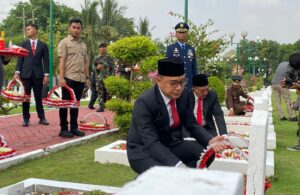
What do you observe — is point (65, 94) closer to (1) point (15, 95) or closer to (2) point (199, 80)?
(1) point (15, 95)

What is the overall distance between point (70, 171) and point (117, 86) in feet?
7.71

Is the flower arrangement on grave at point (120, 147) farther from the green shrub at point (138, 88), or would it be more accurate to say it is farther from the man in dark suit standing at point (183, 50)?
the man in dark suit standing at point (183, 50)

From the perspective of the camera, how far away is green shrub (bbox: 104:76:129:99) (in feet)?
23.5

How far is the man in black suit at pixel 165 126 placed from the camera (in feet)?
9.86

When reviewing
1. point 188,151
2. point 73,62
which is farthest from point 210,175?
point 73,62

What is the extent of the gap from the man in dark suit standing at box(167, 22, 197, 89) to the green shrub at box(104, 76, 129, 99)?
0.90 metres

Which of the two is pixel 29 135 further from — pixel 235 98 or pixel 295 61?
pixel 235 98

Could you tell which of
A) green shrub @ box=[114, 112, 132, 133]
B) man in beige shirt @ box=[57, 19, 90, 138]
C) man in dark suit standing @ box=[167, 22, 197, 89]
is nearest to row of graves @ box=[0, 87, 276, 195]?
green shrub @ box=[114, 112, 132, 133]

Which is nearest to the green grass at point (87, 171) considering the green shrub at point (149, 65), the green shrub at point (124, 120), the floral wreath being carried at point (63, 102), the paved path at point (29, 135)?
the paved path at point (29, 135)

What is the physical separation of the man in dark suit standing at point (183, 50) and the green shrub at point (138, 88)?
642 millimetres

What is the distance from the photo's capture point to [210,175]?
3.73 feet

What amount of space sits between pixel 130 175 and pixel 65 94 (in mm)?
2348

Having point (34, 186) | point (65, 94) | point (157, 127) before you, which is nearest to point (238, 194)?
point (157, 127)

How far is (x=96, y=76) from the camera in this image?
11.9m
